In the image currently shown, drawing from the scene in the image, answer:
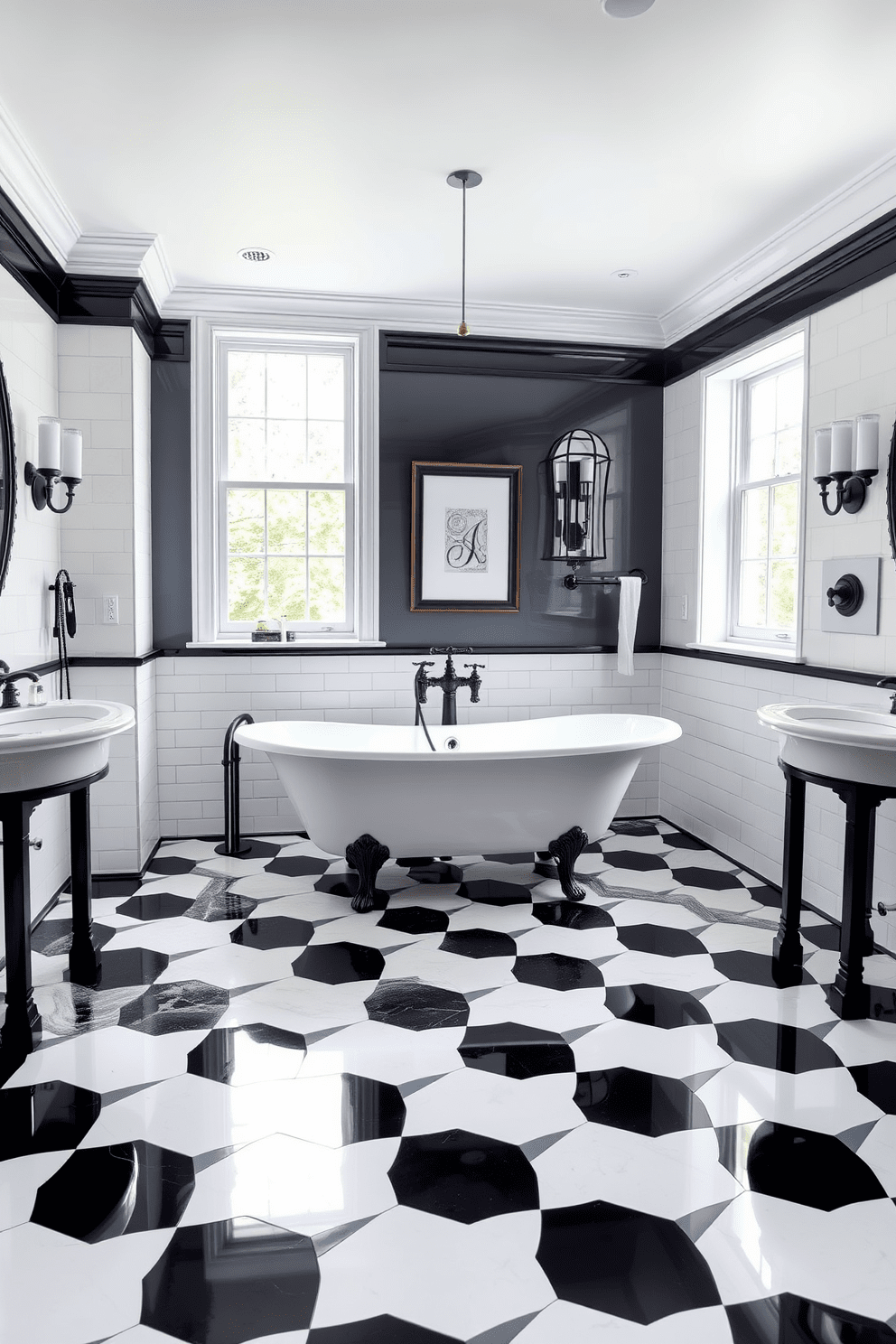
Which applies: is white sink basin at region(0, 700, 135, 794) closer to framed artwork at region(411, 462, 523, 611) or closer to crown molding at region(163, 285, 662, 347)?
framed artwork at region(411, 462, 523, 611)

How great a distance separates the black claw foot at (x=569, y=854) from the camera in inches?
152

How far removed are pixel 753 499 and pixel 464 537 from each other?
1484 millimetres

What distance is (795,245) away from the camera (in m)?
3.74

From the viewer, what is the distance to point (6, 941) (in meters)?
2.53

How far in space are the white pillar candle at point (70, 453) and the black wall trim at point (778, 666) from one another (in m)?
3.06

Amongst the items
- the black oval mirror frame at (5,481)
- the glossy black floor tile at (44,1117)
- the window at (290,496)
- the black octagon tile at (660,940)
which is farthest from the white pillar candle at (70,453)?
the black octagon tile at (660,940)

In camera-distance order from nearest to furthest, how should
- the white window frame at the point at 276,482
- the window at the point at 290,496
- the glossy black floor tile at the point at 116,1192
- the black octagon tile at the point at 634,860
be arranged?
the glossy black floor tile at the point at 116,1192 → the black octagon tile at the point at 634,860 → the white window frame at the point at 276,482 → the window at the point at 290,496

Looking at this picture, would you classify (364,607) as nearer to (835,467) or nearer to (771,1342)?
(835,467)

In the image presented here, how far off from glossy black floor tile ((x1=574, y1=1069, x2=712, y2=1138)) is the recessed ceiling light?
2.79m

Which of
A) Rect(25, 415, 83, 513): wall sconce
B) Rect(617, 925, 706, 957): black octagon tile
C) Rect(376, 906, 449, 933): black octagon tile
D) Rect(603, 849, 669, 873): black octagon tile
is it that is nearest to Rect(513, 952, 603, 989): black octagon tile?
Rect(617, 925, 706, 957): black octagon tile

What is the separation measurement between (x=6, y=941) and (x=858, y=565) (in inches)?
124

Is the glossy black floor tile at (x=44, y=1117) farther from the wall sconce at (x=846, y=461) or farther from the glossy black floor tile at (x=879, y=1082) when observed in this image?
the wall sconce at (x=846, y=461)

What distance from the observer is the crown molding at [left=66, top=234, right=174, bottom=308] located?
3852 millimetres

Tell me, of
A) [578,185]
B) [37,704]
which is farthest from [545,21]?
[37,704]
